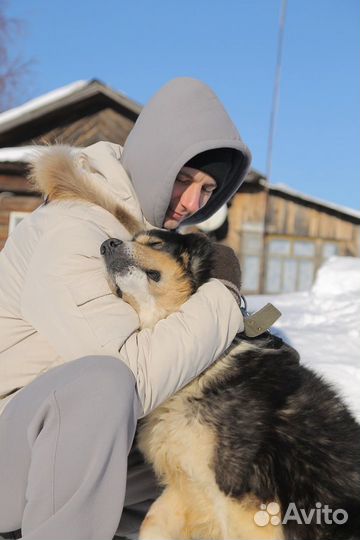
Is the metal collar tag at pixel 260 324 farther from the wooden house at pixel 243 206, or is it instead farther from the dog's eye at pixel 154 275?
the wooden house at pixel 243 206

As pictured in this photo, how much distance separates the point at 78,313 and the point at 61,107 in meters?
11.3

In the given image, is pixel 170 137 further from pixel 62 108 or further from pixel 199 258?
pixel 62 108

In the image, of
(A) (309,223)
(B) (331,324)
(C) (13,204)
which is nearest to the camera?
(B) (331,324)

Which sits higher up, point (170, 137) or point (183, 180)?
point (170, 137)

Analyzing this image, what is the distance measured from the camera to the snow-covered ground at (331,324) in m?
4.03

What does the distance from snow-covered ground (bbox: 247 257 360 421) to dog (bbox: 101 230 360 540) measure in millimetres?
393

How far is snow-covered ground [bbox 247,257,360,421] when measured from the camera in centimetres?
403

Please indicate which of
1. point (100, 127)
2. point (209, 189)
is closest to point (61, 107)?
point (100, 127)

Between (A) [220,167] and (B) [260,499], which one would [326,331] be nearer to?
(A) [220,167]

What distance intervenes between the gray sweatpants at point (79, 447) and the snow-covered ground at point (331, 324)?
1.21 metres

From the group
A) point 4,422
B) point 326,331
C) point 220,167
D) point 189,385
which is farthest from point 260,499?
point 326,331

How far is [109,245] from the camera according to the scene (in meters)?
2.32

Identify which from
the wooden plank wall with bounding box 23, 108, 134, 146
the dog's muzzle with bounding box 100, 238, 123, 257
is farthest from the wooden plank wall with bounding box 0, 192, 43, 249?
the dog's muzzle with bounding box 100, 238, 123, 257

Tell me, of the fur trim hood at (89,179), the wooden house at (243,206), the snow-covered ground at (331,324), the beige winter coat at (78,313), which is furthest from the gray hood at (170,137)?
the wooden house at (243,206)
